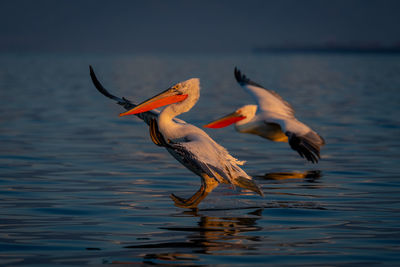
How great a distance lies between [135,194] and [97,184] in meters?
0.89

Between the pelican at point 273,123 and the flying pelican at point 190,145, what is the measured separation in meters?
3.42

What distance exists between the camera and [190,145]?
763 cm

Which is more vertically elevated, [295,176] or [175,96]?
[175,96]

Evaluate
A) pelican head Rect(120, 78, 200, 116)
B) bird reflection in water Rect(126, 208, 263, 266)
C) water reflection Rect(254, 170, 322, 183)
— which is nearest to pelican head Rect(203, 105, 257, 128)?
water reflection Rect(254, 170, 322, 183)

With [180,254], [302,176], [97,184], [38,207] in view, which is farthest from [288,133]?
[180,254]

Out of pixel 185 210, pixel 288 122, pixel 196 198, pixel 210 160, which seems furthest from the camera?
pixel 288 122

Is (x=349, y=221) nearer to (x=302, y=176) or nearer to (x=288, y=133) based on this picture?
(x=302, y=176)

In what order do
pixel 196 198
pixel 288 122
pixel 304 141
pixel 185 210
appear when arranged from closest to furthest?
pixel 185 210, pixel 196 198, pixel 304 141, pixel 288 122

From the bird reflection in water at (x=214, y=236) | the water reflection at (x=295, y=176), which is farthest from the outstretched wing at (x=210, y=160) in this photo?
the water reflection at (x=295, y=176)

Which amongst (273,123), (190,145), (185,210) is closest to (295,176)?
(273,123)

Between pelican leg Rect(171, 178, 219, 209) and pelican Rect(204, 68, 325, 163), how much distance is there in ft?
11.8

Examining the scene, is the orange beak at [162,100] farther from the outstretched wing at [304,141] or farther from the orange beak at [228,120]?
the orange beak at [228,120]

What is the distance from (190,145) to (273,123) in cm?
545

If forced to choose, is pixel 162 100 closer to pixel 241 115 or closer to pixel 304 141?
pixel 304 141
